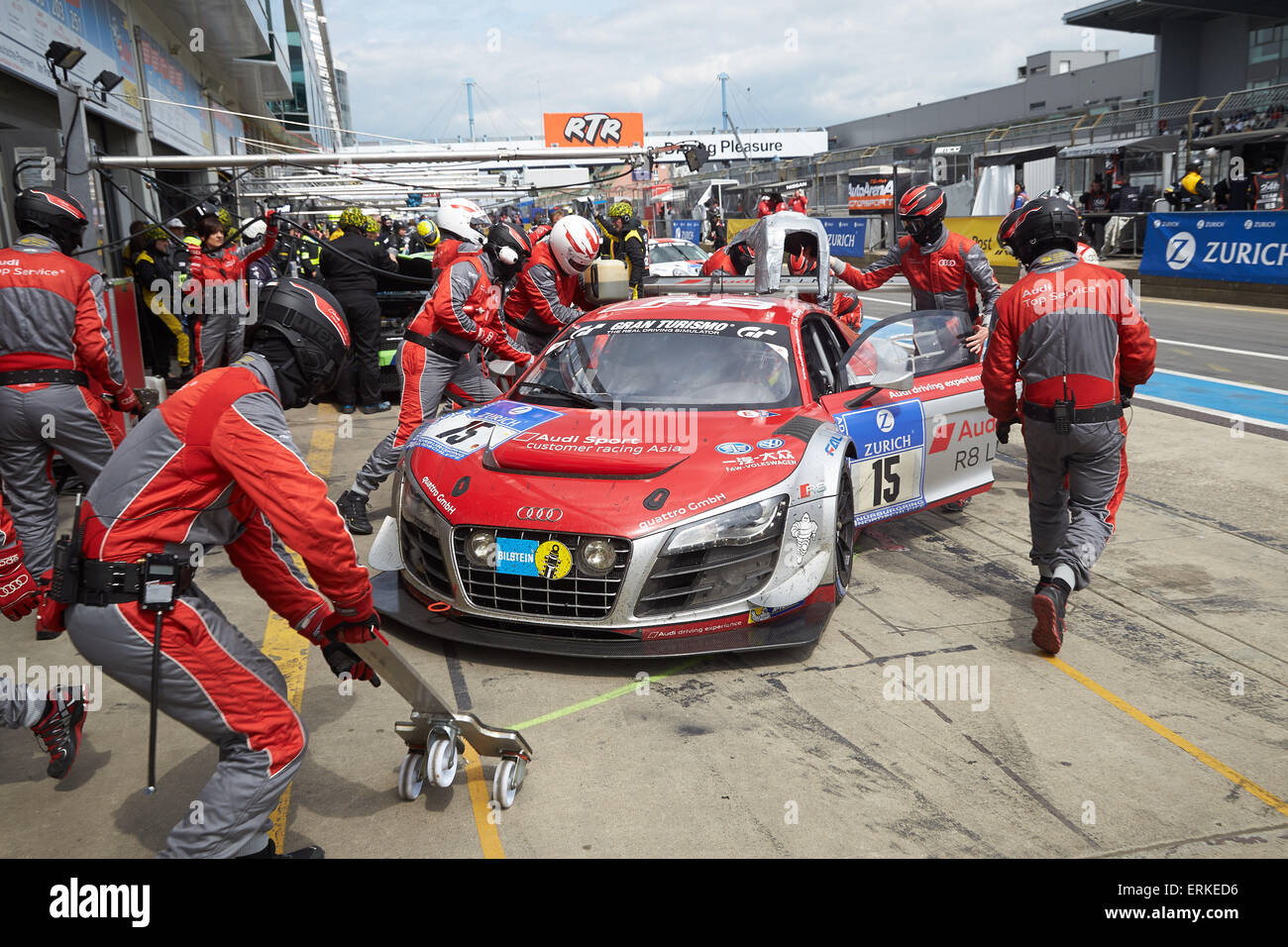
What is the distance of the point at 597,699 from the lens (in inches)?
163

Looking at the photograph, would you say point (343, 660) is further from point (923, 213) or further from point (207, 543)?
point (923, 213)

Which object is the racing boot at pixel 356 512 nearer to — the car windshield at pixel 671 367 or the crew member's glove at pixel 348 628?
the car windshield at pixel 671 367

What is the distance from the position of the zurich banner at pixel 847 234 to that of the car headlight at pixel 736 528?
24.0 metres

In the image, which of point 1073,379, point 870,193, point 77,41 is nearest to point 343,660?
point 1073,379

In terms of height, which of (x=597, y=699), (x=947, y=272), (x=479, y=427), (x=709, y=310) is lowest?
(x=597, y=699)

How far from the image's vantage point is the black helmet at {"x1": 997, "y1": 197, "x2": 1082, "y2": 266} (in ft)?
15.9

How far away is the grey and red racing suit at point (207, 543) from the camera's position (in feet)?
8.58

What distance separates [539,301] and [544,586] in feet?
13.4

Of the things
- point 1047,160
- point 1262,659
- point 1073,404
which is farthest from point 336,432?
point 1047,160

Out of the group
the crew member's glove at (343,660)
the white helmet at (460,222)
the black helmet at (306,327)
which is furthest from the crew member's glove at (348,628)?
the white helmet at (460,222)

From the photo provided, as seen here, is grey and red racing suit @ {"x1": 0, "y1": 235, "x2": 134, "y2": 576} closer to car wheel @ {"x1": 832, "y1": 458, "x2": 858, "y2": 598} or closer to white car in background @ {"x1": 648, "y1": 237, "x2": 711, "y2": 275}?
car wheel @ {"x1": 832, "y1": 458, "x2": 858, "y2": 598}

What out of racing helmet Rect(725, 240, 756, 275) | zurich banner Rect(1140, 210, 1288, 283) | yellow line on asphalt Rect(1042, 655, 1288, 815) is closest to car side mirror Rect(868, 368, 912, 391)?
yellow line on asphalt Rect(1042, 655, 1288, 815)

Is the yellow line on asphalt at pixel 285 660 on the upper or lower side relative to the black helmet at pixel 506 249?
lower

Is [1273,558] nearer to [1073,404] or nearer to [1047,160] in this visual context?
[1073,404]
